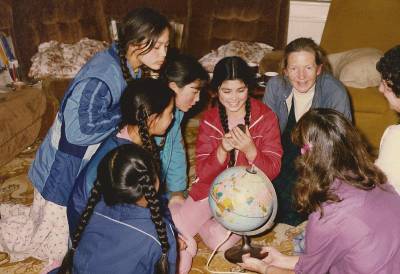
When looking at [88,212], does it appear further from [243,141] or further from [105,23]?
[105,23]

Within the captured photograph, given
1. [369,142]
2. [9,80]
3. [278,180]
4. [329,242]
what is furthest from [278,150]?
[9,80]

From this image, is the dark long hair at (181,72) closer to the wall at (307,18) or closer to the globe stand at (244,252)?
the globe stand at (244,252)

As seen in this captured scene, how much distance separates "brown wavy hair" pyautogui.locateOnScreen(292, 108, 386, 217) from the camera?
5.90 ft

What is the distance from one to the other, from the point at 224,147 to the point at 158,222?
819 millimetres

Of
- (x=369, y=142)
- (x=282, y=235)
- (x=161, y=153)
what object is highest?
(x=161, y=153)

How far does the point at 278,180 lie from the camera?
302 centimetres

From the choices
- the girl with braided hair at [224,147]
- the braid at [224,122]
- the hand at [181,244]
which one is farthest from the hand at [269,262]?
the braid at [224,122]

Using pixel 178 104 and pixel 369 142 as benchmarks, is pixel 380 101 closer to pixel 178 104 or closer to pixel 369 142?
pixel 369 142

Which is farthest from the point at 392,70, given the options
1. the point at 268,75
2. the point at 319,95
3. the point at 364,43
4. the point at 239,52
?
the point at 239,52

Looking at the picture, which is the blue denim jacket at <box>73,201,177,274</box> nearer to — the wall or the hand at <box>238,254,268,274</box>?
the hand at <box>238,254,268,274</box>

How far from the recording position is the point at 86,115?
2252mm

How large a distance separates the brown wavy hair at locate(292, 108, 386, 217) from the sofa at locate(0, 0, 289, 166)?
3.30m

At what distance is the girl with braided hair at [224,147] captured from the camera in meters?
2.57

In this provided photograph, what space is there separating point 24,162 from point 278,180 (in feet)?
8.50
